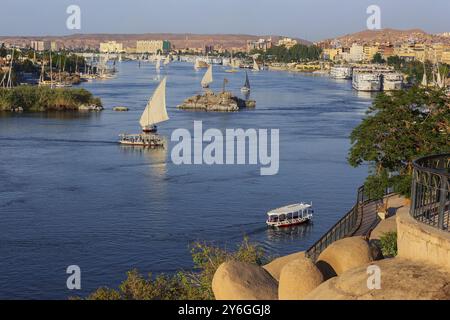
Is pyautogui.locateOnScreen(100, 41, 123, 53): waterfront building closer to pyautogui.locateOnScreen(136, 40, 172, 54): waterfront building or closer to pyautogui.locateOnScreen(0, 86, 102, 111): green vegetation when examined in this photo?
pyautogui.locateOnScreen(136, 40, 172, 54): waterfront building

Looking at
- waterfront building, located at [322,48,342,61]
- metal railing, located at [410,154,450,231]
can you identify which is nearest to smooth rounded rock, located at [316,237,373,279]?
metal railing, located at [410,154,450,231]

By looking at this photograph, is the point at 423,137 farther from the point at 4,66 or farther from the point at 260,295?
the point at 4,66

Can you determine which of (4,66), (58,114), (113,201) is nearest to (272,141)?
(113,201)

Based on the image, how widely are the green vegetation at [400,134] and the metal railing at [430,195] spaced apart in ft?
17.7

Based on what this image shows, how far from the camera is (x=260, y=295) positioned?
396 cm

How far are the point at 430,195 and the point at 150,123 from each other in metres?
21.5

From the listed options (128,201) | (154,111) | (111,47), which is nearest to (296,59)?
(111,47)

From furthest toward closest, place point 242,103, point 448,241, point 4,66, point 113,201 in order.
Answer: point 4,66, point 242,103, point 113,201, point 448,241

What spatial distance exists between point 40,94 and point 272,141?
14625 mm

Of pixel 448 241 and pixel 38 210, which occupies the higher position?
pixel 448 241

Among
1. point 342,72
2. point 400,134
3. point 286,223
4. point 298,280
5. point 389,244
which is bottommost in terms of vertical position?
point 286,223

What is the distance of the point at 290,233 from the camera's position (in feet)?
41.2

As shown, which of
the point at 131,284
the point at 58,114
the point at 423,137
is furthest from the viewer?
the point at 58,114

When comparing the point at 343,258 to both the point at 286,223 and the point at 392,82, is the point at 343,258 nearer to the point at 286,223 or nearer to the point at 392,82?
the point at 286,223
